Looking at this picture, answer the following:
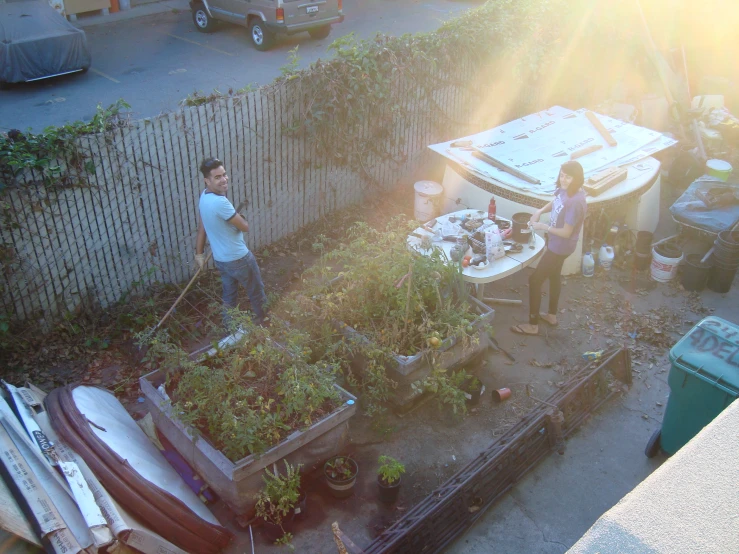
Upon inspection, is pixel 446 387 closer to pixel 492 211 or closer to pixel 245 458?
pixel 245 458

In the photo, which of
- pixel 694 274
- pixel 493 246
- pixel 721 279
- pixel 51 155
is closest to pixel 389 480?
pixel 493 246

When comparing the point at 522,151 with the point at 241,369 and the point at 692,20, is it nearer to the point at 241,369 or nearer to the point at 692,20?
the point at 241,369

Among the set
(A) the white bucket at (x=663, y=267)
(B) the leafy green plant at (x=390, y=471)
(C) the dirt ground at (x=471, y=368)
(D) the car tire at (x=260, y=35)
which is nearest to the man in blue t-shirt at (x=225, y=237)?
(C) the dirt ground at (x=471, y=368)

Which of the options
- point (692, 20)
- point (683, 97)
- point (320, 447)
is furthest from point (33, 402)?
point (692, 20)

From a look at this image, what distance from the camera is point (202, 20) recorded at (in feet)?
50.2

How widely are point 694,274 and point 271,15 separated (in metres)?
10.2

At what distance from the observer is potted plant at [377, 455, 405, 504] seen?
191 inches

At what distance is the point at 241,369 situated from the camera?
501 cm

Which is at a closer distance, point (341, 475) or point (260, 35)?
point (341, 475)

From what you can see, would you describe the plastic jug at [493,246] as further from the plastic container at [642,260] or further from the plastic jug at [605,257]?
the plastic container at [642,260]

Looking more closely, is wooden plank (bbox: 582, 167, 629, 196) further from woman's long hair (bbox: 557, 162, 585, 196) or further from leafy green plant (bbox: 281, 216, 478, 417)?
leafy green plant (bbox: 281, 216, 478, 417)

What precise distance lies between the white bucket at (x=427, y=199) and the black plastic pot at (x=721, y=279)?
342 centimetres

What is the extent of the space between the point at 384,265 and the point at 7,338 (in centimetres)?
360

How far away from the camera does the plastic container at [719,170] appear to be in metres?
9.02
